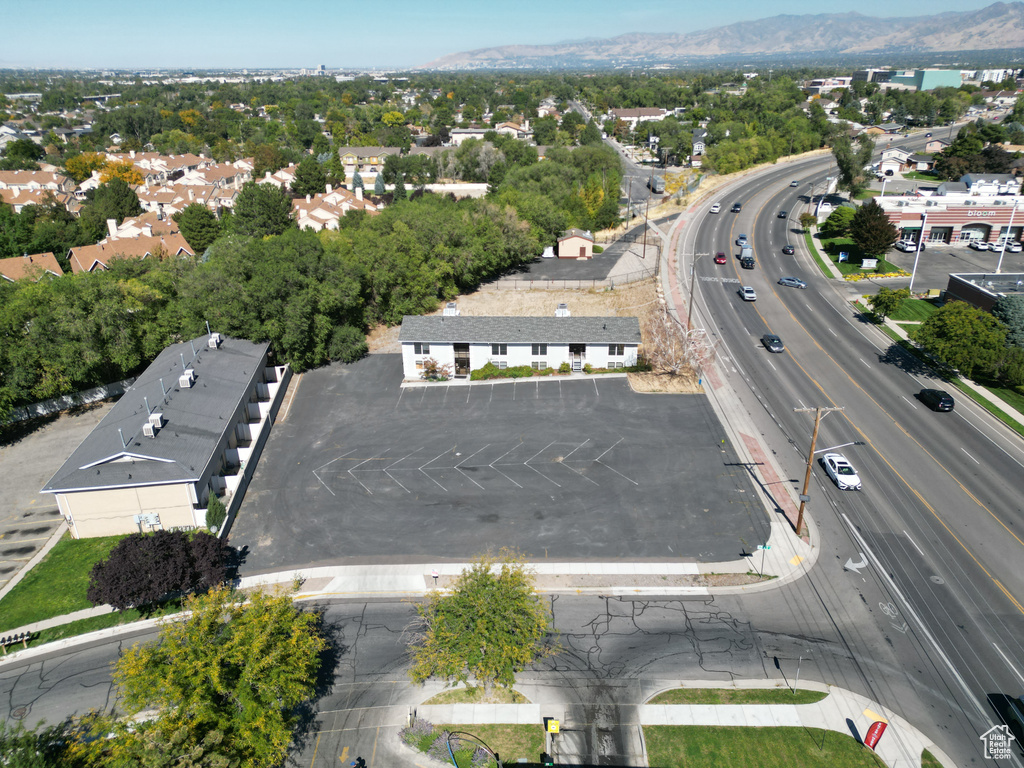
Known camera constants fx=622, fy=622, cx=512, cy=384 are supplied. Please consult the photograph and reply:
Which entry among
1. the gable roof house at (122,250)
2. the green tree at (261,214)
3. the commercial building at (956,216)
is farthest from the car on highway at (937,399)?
the gable roof house at (122,250)

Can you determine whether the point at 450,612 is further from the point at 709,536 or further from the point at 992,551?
the point at 992,551

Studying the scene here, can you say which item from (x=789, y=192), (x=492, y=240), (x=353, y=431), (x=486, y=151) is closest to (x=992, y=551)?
(x=353, y=431)

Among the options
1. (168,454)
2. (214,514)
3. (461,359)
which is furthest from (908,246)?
(168,454)

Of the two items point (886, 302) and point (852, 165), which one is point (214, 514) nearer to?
point (886, 302)

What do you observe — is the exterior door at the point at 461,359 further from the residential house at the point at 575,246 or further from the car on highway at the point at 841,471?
the residential house at the point at 575,246

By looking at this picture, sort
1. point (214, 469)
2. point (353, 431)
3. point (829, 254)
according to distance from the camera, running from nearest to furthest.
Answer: point (214, 469), point (353, 431), point (829, 254)

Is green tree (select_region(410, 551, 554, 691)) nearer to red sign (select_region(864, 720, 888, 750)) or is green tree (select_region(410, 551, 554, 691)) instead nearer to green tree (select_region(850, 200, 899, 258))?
red sign (select_region(864, 720, 888, 750))

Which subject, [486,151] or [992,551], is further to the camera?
[486,151]

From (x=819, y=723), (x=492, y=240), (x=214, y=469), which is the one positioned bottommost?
(x=819, y=723)
